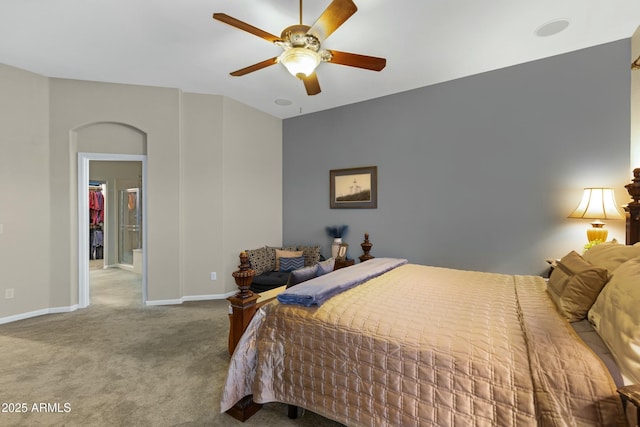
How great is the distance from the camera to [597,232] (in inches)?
106

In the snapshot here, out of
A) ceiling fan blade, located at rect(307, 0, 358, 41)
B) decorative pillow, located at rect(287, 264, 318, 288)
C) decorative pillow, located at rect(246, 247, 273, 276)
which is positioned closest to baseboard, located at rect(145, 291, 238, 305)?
decorative pillow, located at rect(246, 247, 273, 276)


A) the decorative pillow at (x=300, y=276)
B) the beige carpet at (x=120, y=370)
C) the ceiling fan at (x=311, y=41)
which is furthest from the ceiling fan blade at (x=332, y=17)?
the beige carpet at (x=120, y=370)

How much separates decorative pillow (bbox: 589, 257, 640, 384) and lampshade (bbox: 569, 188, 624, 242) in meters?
1.76

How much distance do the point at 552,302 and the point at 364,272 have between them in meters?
1.22

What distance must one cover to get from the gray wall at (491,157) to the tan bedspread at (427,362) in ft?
5.25

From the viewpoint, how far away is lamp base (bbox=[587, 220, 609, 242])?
2.67m

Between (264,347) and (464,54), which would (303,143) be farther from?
(264,347)

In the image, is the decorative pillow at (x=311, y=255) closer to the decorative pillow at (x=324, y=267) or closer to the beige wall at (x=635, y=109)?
the decorative pillow at (x=324, y=267)

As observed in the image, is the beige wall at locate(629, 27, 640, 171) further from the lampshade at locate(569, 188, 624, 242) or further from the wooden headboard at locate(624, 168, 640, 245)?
the wooden headboard at locate(624, 168, 640, 245)

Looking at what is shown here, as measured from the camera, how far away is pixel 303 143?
490 cm

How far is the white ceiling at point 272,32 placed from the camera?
2312mm

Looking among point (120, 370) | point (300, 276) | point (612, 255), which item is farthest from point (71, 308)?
point (612, 255)

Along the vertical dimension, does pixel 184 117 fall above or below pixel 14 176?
above

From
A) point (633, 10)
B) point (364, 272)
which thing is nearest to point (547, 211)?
point (633, 10)
